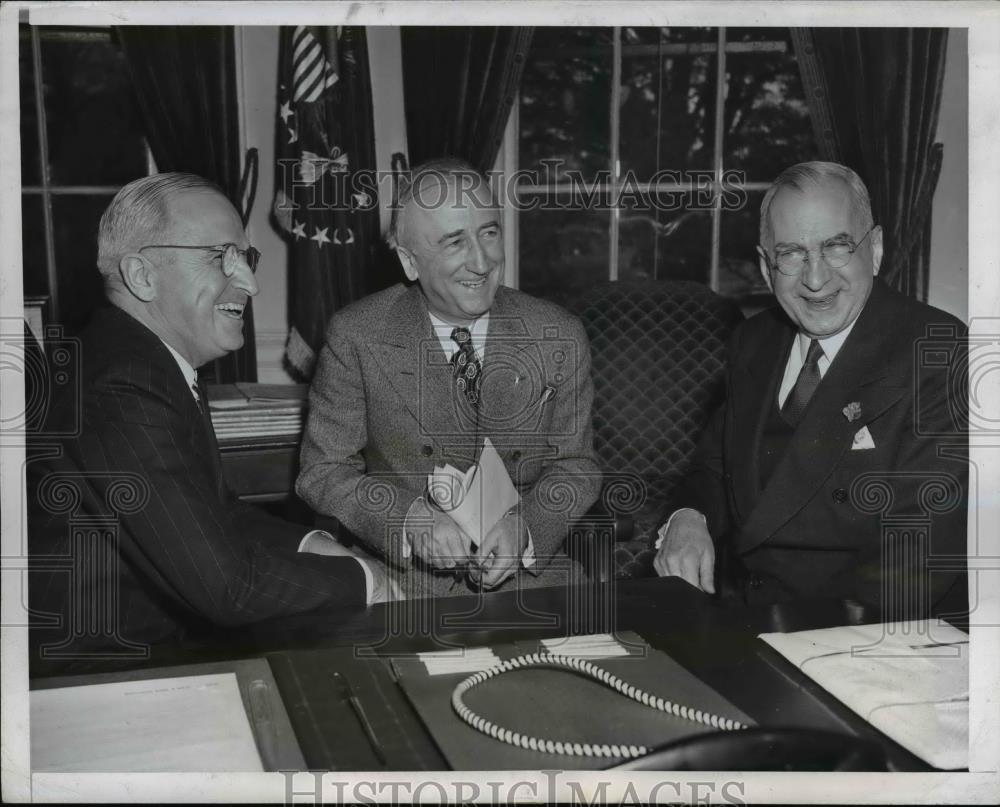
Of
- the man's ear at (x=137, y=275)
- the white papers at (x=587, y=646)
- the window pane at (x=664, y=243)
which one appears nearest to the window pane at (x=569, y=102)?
the window pane at (x=664, y=243)

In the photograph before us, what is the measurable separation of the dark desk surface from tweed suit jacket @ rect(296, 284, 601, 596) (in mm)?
606

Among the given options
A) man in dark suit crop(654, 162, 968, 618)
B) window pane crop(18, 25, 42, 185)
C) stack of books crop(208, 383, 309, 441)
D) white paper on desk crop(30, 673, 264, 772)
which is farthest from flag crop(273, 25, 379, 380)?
white paper on desk crop(30, 673, 264, 772)

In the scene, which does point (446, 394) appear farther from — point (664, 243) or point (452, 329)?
point (664, 243)

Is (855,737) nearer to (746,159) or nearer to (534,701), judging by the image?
(534,701)

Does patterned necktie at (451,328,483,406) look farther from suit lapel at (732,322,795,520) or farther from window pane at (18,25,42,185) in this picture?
window pane at (18,25,42,185)

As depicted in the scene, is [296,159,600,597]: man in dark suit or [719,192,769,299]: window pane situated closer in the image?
[296,159,600,597]: man in dark suit

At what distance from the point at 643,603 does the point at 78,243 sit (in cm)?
264

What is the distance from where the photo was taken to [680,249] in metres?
3.85

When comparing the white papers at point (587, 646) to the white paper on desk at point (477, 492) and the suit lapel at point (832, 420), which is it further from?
the suit lapel at point (832, 420)

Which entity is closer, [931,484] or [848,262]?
[931,484]

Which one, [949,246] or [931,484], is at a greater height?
[949,246]

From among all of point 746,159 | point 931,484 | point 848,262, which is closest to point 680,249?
point 746,159

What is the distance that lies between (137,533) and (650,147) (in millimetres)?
2719

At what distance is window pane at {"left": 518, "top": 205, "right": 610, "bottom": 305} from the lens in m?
3.79
